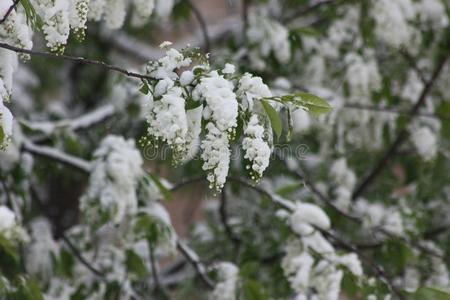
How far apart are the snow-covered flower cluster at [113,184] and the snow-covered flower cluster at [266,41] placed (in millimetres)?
1060

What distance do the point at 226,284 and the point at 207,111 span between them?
159 cm

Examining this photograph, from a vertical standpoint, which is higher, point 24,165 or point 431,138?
point 431,138

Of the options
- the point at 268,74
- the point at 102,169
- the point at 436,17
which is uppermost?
the point at 436,17

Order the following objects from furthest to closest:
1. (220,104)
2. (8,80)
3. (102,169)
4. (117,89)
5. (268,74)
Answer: (268,74) < (117,89) < (102,169) < (8,80) < (220,104)

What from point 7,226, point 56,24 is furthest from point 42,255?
point 56,24

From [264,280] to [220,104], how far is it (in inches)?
100

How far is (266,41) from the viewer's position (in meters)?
4.06

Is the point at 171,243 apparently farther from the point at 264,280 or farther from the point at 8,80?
the point at 8,80

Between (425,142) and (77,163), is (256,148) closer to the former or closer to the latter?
(77,163)

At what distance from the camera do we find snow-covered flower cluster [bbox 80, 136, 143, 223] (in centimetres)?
314

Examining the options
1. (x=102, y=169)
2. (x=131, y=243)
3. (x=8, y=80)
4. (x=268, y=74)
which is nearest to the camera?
(x=8, y=80)

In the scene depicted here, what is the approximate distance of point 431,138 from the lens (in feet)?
14.1

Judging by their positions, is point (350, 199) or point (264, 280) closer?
point (264, 280)

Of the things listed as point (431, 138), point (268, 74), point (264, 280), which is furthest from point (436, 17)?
point (264, 280)
